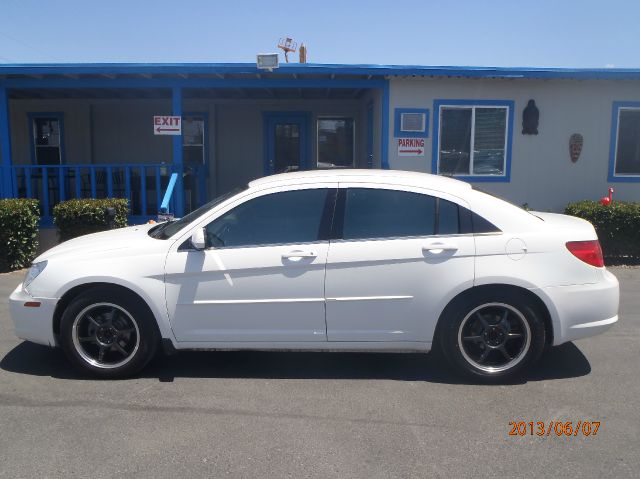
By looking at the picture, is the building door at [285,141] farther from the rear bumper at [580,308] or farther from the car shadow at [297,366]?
the rear bumper at [580,308]

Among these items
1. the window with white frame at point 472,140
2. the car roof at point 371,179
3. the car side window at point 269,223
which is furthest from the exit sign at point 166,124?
the car side window at point 269,223

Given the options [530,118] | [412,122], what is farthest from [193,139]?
[530,118]

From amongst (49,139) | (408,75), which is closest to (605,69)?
(408,75)

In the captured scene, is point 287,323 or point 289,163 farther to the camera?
point 289,163

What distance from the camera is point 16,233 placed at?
29.0 feet

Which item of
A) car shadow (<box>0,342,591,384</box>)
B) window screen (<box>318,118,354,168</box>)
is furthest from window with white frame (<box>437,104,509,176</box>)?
car shadow (<box>0,342,591,384</box>)

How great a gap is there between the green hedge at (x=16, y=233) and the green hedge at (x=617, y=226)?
889 centimetres

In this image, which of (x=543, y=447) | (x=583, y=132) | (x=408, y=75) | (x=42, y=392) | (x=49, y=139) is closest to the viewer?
(x=543, y=447)

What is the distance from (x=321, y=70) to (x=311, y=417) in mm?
6919

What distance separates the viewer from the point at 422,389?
4289 millimetres

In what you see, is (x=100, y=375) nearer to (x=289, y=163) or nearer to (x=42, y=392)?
(x=42, y=392)

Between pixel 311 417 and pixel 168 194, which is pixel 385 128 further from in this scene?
pixel 311 417

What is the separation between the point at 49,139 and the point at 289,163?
566cm
